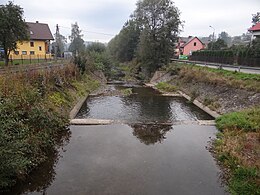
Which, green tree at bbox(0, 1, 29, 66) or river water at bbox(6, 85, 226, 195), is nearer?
river water at bbox(6, 85, 226, 195)

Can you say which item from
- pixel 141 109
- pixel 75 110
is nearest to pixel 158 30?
pixel 141 109

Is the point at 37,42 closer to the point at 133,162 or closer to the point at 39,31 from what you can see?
the point at 39,31

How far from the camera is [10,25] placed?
2559 centimetres

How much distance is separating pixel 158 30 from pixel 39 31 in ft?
91.9

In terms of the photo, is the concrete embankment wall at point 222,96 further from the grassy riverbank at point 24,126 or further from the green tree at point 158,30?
the green tree at point 158,30

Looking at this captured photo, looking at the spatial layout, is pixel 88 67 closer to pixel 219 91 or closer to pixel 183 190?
pixel 219 91

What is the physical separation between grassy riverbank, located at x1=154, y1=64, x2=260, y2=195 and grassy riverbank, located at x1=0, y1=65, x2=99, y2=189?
7.15 meters

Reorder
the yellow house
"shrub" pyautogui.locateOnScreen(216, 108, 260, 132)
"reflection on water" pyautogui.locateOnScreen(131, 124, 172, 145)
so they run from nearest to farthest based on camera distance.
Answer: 1. "reflection on water" pyautogui.locateOnScreen(131, 124, 172, 145)
2. "shrub" pyautogui.locateOnScreen(216, 108, 260, 132)
3. the yellow house

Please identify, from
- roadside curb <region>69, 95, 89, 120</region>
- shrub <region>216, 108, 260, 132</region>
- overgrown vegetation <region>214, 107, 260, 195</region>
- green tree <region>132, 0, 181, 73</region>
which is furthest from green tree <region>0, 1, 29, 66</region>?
overgrown vegetation <region>214, 107, 260, 195</region>

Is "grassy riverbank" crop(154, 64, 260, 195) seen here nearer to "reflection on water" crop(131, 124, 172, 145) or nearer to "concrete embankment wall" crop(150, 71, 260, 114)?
"concrete embankment wall" crop(150, 71, 260, 114)

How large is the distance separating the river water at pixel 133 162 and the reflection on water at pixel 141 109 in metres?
0.71

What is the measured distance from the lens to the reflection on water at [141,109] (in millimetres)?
16016

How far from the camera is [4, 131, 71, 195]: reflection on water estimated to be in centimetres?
726

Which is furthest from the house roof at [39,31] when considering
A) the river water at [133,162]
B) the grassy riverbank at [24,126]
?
the river water at [133,162]
